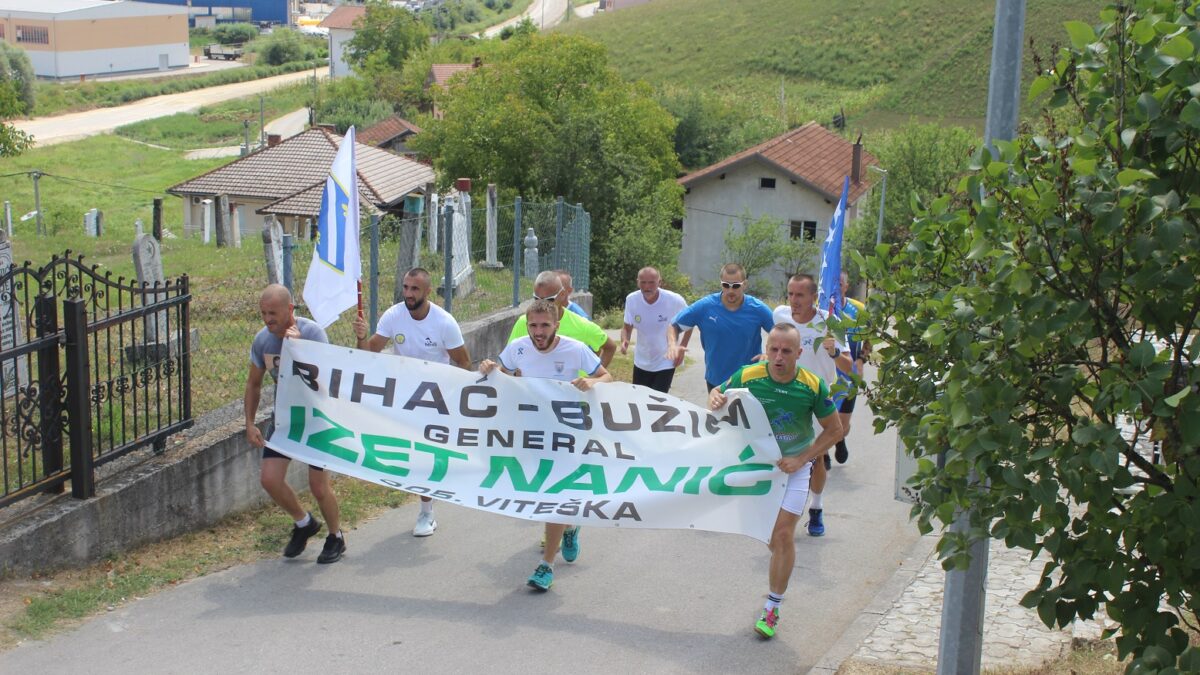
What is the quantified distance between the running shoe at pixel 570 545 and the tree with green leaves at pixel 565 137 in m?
23.6

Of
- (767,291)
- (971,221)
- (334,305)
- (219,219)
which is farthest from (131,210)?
(971,221)

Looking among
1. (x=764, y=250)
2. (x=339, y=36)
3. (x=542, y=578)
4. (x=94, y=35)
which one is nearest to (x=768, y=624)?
(x=542, y=578)

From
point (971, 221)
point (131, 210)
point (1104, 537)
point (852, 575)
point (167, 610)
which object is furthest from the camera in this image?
point (131, 210)

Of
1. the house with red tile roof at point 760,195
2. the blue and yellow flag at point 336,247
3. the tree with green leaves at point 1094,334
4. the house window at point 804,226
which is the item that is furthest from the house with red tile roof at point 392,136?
the tree with green leaves at point 1094,334

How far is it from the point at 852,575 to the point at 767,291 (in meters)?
40.8

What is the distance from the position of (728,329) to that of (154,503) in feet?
14.6

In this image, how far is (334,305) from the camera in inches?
359

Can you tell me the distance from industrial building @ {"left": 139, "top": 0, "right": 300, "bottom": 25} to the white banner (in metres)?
152

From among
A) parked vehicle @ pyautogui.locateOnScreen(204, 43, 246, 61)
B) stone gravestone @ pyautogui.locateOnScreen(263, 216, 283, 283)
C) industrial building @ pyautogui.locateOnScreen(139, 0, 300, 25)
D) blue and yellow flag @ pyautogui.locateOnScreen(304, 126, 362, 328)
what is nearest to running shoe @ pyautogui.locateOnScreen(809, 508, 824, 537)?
blue and yellow flag @ pyautogui.locateOnScreen(304, 126, 362, 328)

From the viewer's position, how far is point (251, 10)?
507 feet

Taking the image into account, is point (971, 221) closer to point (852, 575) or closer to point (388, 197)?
point (852, 575)

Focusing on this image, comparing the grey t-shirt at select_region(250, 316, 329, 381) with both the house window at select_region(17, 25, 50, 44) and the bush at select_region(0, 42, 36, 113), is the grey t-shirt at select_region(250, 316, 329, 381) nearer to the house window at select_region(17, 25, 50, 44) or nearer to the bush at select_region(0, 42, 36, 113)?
the bush at select_region(0, 42, 36, 113)

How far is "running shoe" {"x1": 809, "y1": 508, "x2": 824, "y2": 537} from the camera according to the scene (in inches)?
382

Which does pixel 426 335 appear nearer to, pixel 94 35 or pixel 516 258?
pixel 516 258
